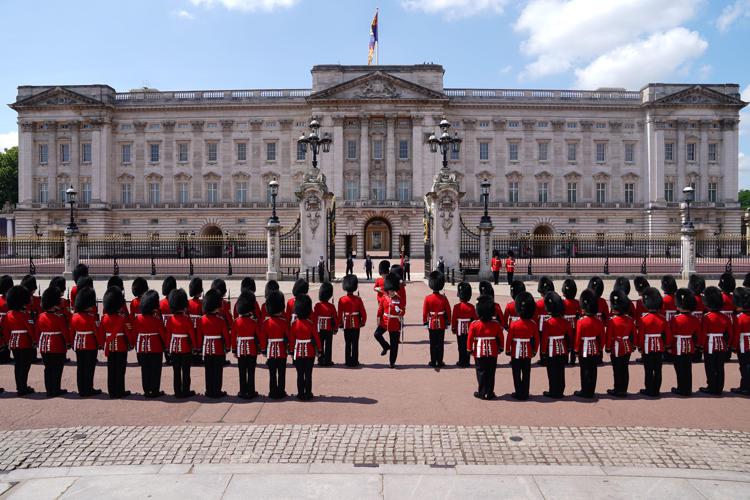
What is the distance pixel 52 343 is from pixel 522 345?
6.73 meters

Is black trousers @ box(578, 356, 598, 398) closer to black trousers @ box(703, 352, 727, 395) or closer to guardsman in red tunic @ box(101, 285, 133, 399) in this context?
black trousers @ box(703, 352, 727, 395)

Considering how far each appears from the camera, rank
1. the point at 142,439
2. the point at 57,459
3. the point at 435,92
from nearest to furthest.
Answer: the point at 57,459 < the point at 142,439 < the point at 435,92

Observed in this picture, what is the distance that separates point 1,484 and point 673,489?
6128 mm

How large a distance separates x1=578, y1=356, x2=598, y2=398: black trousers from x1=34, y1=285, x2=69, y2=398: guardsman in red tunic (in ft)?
24.4

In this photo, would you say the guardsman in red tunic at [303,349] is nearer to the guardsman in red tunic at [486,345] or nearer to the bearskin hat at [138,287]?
the guardsman in red tunic at [486,345]

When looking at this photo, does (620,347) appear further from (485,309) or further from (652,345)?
(485,309)

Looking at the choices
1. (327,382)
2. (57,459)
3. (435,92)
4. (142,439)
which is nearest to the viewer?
(57,459)

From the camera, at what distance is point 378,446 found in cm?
571

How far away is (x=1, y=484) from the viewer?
4887 mm

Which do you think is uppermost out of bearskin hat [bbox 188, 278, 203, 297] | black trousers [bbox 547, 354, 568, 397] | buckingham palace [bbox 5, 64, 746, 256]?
buckingham palace [bbox 5, 64, 746, 256]

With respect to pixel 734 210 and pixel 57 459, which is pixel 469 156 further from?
pixel 57 459

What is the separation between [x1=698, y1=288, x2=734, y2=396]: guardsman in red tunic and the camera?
7.60 metres

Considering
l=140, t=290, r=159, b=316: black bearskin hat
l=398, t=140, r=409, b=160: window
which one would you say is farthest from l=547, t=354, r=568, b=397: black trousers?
l=398, t=140, r=409, b=160: window

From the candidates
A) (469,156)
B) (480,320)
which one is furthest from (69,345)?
(469,156)
